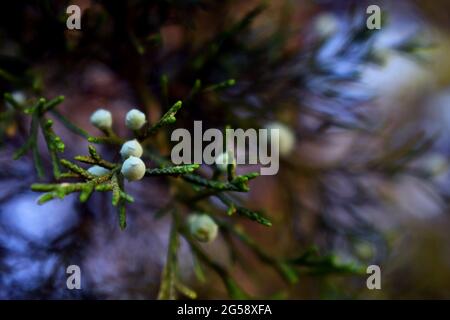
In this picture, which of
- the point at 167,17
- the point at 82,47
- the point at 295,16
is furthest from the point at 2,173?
the point at 295,16

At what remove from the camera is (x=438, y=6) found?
1.93 m

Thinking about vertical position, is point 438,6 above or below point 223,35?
above

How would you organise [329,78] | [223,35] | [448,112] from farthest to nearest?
[448,112] → [329,78] → [223,35]

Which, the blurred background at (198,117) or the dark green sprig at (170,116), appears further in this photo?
the blurred background at (198,117)

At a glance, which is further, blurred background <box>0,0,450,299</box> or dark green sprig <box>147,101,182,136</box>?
blurred background <box>0,0,450,299</box>

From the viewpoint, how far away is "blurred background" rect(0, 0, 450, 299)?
947 millimetres

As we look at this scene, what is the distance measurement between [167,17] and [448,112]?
1564 millimetres

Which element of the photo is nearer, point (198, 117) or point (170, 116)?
point (170, 116)

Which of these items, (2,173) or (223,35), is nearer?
(223,35)

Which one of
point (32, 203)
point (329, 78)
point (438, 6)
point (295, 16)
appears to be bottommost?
point (32, 203)

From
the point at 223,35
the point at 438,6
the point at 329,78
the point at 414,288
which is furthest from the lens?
the point at 438,6

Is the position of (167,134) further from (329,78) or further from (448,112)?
(448,112)

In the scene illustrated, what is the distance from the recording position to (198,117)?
41.5 inches

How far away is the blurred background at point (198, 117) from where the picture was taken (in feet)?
3.11
